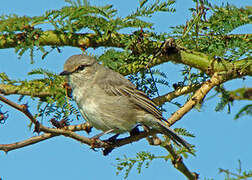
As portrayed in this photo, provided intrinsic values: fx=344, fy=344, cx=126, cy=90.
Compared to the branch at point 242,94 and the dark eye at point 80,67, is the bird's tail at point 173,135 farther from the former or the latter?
the branch at point 242,94

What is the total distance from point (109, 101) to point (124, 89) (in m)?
0.30

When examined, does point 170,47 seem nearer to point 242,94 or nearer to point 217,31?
point 217,31

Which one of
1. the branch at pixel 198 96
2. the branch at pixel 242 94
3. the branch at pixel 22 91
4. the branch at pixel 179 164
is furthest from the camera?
the branch at pixel 179 164

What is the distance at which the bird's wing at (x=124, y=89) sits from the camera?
4578 millimetres

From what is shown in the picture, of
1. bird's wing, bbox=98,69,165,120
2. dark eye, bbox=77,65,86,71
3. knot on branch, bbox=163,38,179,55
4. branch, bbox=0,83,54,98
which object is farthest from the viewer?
dark eye, bbox=77,65,86,71

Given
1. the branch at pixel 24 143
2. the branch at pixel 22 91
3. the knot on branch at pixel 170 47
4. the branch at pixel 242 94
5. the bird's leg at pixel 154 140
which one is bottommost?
the branch at pixel 242 94

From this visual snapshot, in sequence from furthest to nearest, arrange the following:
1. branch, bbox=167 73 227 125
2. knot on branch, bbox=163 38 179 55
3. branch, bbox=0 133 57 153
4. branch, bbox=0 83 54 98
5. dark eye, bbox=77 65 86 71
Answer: dark eye, bbox=77 65 86 71 → knot on branch, bbox=163 38 179 55 → branch, bbox=0 83 54 98 → branch, bbox=167 73 227 125 → branch, bbox=0 133 57 153

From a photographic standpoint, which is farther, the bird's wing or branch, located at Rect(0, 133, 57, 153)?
the bird's wing

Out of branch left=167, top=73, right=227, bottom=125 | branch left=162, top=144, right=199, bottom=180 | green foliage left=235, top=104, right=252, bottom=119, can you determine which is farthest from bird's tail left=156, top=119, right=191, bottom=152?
green foliage left=235, top=104, right=252, bottom=119

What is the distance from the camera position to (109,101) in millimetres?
4844

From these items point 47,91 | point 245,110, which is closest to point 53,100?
point 47,91

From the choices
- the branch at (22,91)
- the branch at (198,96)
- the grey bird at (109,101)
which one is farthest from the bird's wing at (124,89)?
the branch at (22,91)

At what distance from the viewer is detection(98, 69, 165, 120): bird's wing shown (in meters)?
4.58

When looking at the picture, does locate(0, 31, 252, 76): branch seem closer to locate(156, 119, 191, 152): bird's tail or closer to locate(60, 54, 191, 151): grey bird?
locate(60, 54, 191, 151): grey bird
